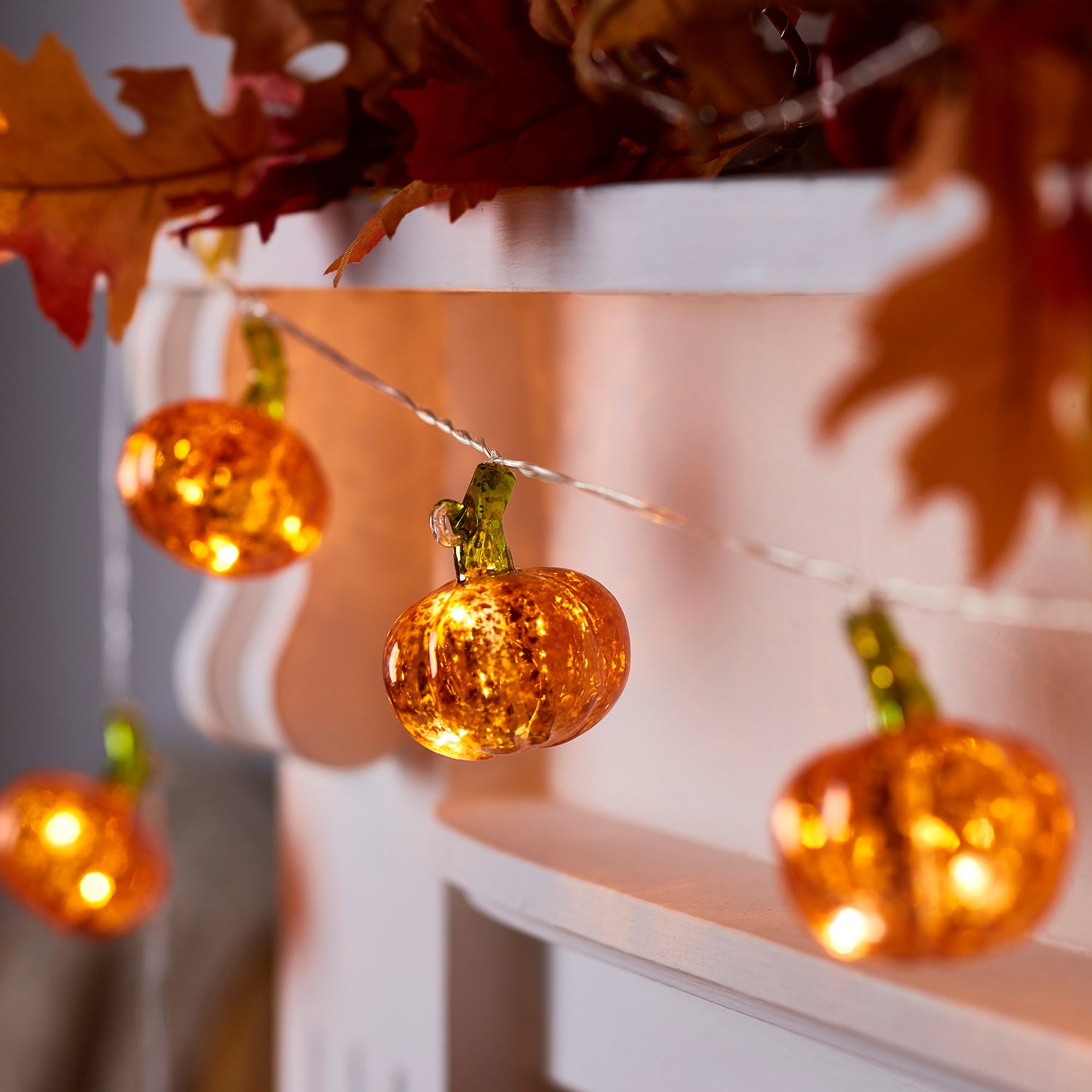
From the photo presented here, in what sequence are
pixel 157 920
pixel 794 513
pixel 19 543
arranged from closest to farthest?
pixel 794 513, pixel 157 920, pixel 19 543

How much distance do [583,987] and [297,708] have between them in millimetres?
183

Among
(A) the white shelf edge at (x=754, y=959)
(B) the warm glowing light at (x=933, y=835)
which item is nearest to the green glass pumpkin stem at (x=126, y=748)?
(A) the white shelf edge at (x=754, y=959)

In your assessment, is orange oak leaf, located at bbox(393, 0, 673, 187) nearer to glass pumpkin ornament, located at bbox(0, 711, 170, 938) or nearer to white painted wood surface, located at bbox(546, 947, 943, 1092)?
white painted wood surface, located at bbox(546, 947, 943, 1092)

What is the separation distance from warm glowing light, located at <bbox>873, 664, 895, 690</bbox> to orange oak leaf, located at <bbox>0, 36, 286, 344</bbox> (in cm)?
28

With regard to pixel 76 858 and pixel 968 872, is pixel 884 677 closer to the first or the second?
pixel 968 872

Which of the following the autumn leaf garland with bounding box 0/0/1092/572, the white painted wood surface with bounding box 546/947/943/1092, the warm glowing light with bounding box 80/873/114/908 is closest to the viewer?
the autumn leaf garland with bounding box 0/0/1092/572

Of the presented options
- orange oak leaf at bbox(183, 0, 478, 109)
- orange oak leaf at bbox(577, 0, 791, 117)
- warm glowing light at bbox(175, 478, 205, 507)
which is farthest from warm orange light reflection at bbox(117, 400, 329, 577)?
orange oak leaf at bbox(577, 0, 791, 117)

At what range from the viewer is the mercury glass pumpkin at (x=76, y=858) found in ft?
2.51

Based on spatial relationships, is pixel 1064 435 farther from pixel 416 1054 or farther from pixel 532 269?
pixel 416 1054

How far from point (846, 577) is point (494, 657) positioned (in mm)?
113

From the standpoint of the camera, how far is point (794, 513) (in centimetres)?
49

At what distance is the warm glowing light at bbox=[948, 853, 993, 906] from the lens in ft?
0.90

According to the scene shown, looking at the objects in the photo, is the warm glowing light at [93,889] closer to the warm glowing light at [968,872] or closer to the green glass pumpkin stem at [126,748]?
the green glass pumpkin stem at [126,748]

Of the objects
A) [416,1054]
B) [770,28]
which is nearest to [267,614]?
[416,1054]
